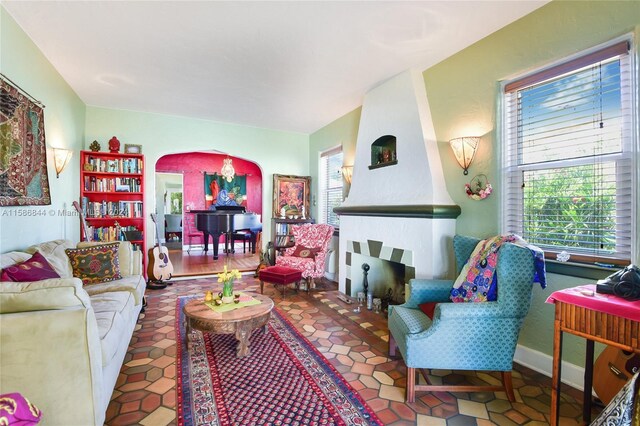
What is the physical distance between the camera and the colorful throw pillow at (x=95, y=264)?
304cm

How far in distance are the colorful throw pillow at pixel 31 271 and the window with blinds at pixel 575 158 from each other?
12.4ft

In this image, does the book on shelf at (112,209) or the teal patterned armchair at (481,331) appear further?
the book on shelf at (112,209)

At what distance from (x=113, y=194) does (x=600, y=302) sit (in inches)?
235

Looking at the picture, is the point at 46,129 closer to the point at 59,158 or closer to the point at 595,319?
the point at 59,158

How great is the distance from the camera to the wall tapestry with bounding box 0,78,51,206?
2350 millimetres

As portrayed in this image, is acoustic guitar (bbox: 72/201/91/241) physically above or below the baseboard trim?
above

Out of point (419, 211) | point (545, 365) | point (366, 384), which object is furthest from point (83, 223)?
point (545, 365)

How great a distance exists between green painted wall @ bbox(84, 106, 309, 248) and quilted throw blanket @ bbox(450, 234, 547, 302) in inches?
172

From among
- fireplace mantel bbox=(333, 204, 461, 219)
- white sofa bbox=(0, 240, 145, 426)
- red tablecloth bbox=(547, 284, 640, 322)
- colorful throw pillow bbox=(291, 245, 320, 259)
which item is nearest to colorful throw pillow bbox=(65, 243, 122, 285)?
white sofa bbox=(0, 240, 145, 426)

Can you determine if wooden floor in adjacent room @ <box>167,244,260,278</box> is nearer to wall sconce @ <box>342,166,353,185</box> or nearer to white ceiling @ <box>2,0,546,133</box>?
wall sconce @ <box>342,166,353,185</box>

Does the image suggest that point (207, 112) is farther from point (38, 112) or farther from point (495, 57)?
point (495, 57)

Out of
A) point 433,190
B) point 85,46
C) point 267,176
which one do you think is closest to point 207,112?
point 267,176

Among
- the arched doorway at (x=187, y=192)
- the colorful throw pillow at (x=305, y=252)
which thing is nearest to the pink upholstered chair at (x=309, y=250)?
the colorful throw pillow at (x=305, y=252)

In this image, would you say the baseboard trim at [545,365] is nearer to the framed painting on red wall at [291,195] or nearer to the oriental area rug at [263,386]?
the oriental area rug at [263,386]
